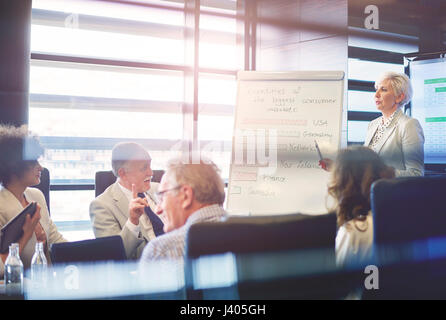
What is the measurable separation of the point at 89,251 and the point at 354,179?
997 mm

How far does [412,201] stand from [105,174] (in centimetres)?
178

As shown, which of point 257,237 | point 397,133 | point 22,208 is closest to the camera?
point 257,237

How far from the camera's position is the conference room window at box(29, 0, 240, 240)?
4.26 meters

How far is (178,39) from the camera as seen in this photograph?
482 cm

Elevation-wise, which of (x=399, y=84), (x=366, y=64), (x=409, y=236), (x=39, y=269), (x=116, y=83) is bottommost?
(x=39, y=269)

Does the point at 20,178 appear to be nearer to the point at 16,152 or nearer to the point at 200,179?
the point at 16,152

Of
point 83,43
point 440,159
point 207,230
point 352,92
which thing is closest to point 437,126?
point 440,159

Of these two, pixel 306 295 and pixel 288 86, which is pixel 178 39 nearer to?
pixel 288 86

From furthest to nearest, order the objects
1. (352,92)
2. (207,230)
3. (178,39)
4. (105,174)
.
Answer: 1. (178,39)
2. (352,92)
3. (105,174)
4. (207,230)

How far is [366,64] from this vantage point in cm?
429

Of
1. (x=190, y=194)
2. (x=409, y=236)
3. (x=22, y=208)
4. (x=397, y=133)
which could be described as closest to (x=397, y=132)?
(x=397, y=133)

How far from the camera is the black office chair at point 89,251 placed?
1855mm

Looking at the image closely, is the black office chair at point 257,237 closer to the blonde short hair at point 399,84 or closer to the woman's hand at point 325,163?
the woman's hand at point 325,163

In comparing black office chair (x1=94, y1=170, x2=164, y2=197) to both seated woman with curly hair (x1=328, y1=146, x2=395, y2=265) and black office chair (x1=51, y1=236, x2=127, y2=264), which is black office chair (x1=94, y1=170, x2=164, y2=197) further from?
seated woman with curly hair (x1=328, y1=146, x2=395, y2=265)
